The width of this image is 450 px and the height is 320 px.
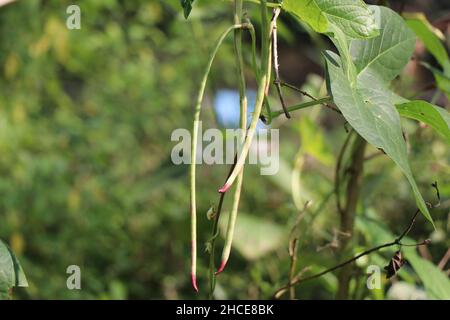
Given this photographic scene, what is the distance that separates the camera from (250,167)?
196cm

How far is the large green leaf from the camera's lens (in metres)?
0.53

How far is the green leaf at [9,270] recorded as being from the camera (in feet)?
2.04

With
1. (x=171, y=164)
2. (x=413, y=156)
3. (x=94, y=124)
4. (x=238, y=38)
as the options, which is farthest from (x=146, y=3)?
(x=238, y=38)

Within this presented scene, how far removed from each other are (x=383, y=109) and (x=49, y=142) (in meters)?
1.44

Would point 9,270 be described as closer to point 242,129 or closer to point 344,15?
point 242,129

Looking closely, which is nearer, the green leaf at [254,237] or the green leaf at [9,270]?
the green leaf at [9,270]

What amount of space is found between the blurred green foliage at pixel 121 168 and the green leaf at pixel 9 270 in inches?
27.8

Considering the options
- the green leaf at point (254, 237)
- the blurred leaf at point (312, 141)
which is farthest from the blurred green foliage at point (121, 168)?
the blurred leaf at point (312, 141)

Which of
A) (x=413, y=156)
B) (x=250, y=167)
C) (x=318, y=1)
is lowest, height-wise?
(x=250, y=167)

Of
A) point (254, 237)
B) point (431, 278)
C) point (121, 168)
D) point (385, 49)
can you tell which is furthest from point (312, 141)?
point (121, 168)

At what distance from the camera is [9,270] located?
24.6 inches

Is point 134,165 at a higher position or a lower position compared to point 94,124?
lower

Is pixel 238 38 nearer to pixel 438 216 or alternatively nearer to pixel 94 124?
pixel 438 216

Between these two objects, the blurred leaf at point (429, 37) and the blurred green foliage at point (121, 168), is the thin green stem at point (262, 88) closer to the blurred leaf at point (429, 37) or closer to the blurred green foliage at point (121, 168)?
the blurred leaf at point (429, 37)
